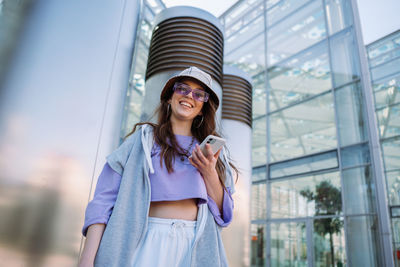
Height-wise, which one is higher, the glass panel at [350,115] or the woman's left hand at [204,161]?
the glass panel at [350,115]

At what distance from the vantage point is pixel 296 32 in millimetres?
11688

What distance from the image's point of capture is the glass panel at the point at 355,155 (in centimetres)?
818

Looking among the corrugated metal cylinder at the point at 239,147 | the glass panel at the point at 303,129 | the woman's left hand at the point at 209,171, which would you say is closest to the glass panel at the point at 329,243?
the glass panel at the point at 303,129

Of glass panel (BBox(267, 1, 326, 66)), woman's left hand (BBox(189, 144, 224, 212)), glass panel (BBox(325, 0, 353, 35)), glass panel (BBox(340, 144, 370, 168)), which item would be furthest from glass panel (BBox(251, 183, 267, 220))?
woman's left hand (BBox(189, 144, 224, 212))

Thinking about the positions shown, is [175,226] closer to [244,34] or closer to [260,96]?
[260,96]

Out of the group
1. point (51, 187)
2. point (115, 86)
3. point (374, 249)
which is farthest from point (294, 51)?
point (51, 187)

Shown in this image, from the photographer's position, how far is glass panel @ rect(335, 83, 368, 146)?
8547 mm

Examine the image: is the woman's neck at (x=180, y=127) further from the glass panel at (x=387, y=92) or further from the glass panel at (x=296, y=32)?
the glass panel at (x=387, y=92)

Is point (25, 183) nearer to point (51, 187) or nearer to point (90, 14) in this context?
point (51, 187)

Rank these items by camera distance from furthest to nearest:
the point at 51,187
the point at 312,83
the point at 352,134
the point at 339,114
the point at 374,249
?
the point at 312,83, the point at 339,114, the point at 352,134, the point at 374,249, the point at 51,187

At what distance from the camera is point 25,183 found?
167 centimetres

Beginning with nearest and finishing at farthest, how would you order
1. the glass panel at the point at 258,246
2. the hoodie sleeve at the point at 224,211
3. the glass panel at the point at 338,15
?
the hoodie sleeve at the point at 224,211
the glass panel at the point at 338,15
the glass panel at the point at 258,246

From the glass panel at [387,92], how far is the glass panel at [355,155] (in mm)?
6892

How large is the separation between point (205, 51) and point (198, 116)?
209cm
